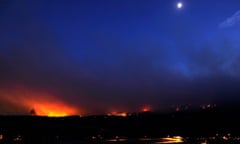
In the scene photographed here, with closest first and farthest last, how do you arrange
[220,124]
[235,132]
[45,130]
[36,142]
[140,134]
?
[36,142], [45,130], [235,132], [140,134], [220,124]

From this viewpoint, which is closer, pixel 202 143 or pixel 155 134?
pixel 202 143

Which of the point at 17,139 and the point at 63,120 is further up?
the point at 63,120

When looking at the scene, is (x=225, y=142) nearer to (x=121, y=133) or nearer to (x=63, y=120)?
(x=121, y=133)

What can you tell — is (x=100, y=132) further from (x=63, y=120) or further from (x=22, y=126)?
(x=22, y=126)

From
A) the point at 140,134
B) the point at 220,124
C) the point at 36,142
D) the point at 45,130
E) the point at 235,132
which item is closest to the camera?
the point at 36,142

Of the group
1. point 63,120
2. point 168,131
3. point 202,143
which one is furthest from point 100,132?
point 202,143

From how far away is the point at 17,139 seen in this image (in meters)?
137

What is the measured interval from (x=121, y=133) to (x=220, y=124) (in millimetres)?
62337

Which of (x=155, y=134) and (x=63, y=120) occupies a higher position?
(x=63, y=120)

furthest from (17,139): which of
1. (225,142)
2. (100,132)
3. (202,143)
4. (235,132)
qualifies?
(235,132)

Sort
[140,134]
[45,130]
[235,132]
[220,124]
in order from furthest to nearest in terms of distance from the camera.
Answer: [220,124] → [140,134] → [235,132] → [45,130]

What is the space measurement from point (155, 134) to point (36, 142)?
255 ft

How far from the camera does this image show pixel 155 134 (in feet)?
601

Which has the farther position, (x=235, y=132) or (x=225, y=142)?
(x=235, y=132)
